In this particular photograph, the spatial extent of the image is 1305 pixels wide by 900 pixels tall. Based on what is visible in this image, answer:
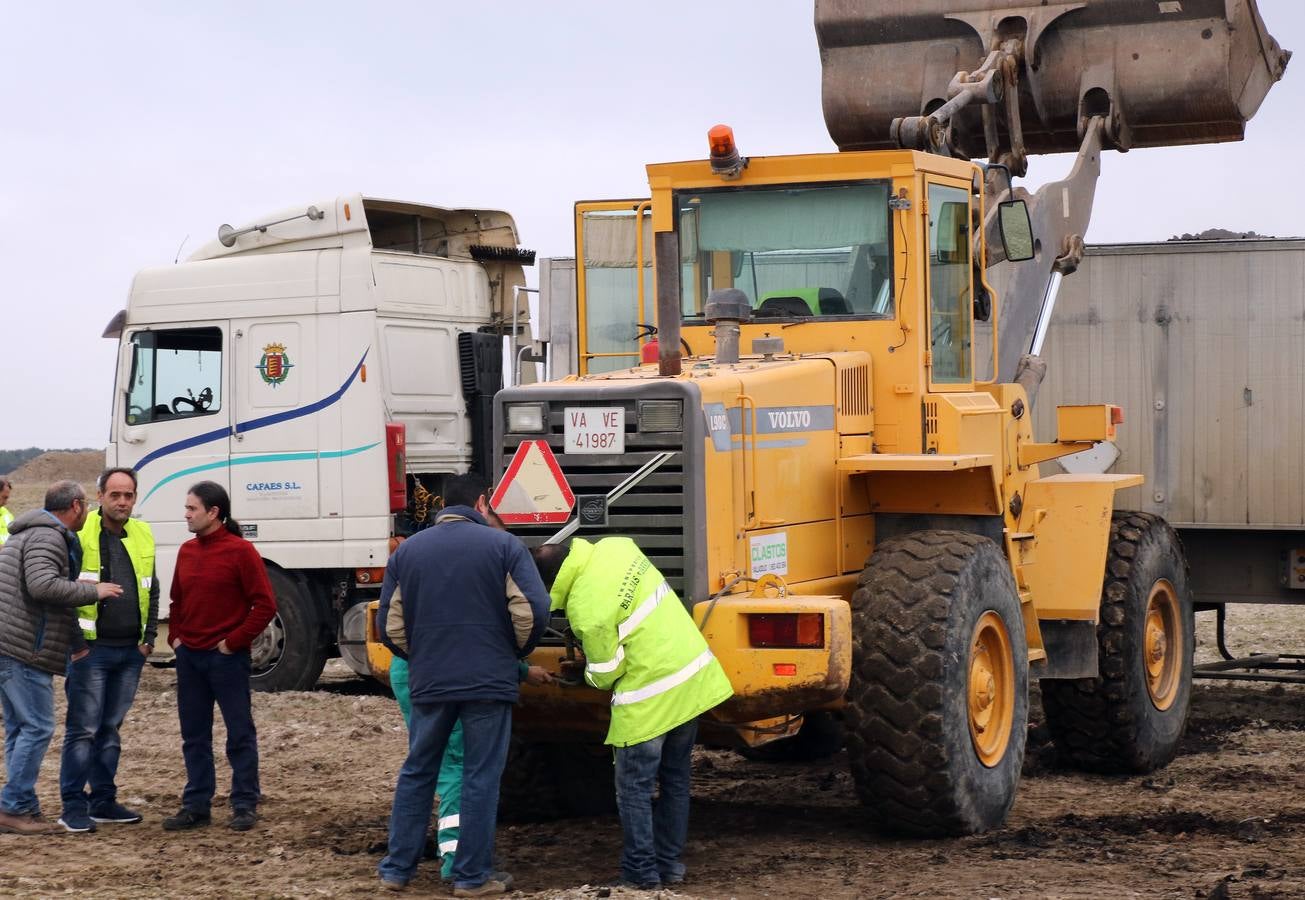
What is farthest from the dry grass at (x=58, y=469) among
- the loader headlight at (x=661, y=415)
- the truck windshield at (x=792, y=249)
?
the loader headlight at (x=661, y=415)

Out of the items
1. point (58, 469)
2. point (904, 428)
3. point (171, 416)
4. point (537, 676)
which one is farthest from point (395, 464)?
point (58, 469)

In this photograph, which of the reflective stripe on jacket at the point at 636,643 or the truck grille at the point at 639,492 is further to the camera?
the truck grille at the point at 639,492

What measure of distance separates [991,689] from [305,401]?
6.57 metres

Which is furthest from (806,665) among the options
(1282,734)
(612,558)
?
(1282,734)

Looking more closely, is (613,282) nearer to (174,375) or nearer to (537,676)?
(537,676)

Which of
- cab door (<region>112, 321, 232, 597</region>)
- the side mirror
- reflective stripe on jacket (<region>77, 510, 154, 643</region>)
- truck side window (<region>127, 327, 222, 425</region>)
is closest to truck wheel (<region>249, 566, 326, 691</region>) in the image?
cab door (<region>112, 321, 232, 597</region>)

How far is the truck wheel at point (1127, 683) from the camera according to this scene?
10.2m

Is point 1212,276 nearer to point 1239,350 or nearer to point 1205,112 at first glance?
point 1239,350

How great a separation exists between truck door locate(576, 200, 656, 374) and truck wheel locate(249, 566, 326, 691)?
4.51 metres

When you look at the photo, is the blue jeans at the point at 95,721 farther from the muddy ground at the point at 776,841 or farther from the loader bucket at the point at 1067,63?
the loader bucket at the point at 1067,63

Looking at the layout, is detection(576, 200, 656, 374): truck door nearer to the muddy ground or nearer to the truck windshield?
the truck windshield

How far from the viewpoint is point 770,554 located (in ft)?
26.5

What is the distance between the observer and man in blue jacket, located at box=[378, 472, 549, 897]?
288 inches

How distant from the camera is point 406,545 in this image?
7.53 metres
